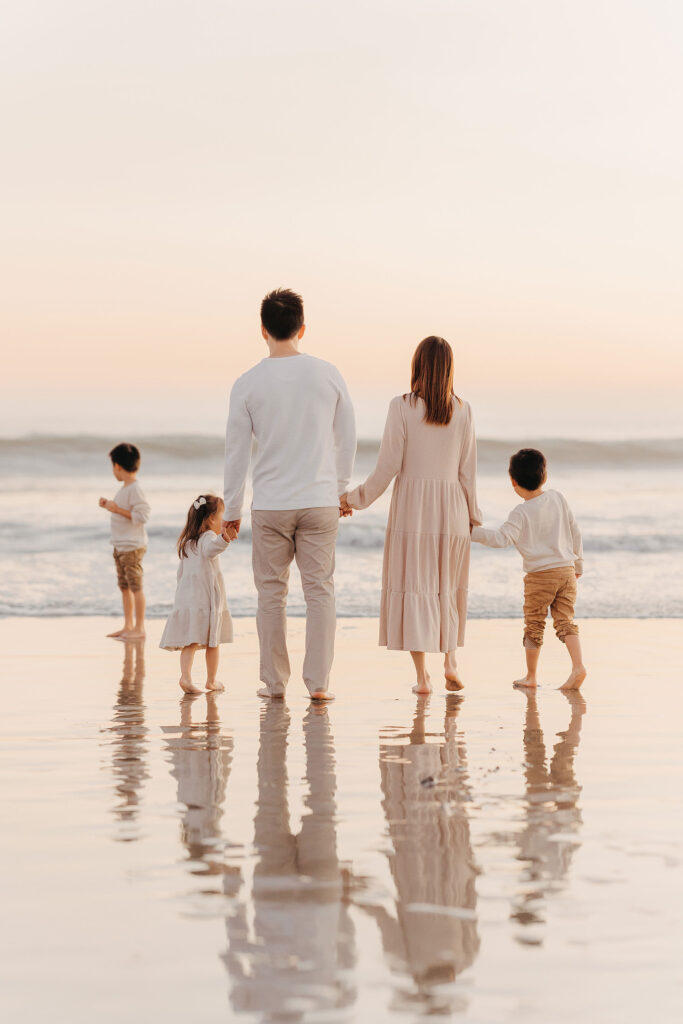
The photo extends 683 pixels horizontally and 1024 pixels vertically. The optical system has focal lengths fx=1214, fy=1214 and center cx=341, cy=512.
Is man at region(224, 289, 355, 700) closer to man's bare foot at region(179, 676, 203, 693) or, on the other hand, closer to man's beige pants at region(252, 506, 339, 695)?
man's beige pants at region(252, 506, 339, 695)

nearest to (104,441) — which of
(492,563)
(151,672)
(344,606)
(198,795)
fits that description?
(492,563)

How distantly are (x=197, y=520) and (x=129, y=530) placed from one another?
3.37m

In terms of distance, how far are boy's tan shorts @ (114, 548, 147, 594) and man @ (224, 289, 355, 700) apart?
358cm

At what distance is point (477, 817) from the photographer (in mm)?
3764

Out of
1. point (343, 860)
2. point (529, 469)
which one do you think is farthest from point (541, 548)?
point (343, 860)

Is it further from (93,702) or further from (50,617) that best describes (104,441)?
(93,702)

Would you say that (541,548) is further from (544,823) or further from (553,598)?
(544,823)

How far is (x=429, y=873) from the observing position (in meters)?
3.21

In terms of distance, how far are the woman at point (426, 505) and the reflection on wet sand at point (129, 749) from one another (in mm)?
1452

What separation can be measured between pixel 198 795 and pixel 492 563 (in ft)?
35.3

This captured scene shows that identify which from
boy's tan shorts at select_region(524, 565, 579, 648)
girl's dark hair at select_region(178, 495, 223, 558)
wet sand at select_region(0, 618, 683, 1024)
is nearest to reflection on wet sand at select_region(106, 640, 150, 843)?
wet sand at select_region(0, 618, 683, 1024)

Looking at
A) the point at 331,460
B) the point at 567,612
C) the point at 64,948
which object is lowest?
the point at 64,948

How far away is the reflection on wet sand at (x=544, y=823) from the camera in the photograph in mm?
2963

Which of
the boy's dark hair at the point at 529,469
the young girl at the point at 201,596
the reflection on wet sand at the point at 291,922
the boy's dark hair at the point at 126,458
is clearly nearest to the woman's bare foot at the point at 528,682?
the boy's dark hair at the point at 529,469
